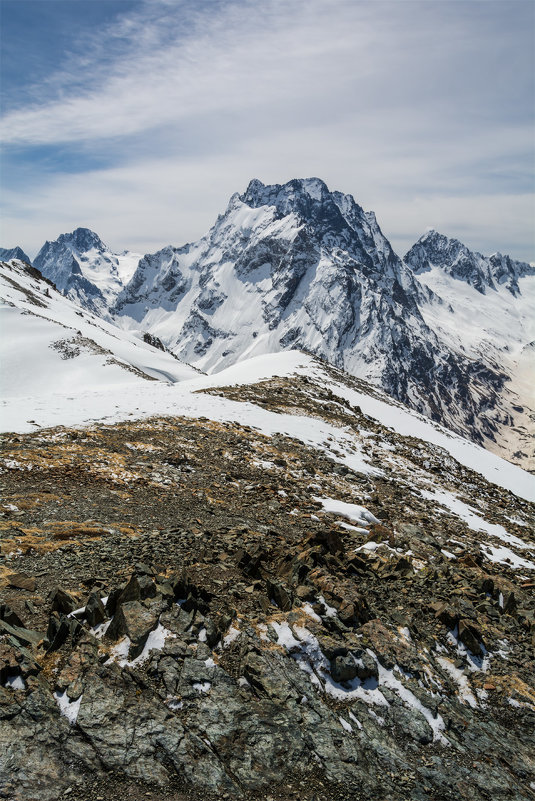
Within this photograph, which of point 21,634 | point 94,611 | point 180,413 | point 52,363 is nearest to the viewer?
point 21,634

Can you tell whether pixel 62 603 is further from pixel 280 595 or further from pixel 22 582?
pixel 280 595

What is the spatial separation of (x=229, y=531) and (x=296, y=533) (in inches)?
90.0

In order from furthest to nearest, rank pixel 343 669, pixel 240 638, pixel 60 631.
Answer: pixel 240 638
pixel 343 669
pixel 60 631

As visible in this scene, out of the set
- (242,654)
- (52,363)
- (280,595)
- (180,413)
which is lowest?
(52,363)

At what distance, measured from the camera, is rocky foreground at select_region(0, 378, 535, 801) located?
654cm

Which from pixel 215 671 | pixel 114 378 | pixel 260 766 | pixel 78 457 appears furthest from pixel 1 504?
pixel 114 378

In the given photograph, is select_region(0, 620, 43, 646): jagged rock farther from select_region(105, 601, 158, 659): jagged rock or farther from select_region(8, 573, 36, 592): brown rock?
select_region(8, 573, 36, 592): brown rock

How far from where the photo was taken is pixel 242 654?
811cm

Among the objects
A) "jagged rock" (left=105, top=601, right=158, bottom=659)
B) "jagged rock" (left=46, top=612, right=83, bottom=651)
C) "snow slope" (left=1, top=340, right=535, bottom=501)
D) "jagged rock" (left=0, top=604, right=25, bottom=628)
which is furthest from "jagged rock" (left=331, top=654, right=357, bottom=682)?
"snow slope" (left=1, top=340, right=535, bottom=501)

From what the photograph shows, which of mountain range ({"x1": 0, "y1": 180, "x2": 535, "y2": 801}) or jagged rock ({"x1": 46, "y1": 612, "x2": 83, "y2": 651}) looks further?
jagged rock ({"x1": 46, "y1": 612, "x2": 83, "y2": 651})

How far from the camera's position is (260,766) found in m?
6.75

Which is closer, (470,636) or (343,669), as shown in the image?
(343,669)

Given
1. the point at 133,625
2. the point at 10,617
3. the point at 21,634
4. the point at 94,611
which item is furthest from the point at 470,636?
the point at 10,617

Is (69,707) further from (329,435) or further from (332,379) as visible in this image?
(332,379)
